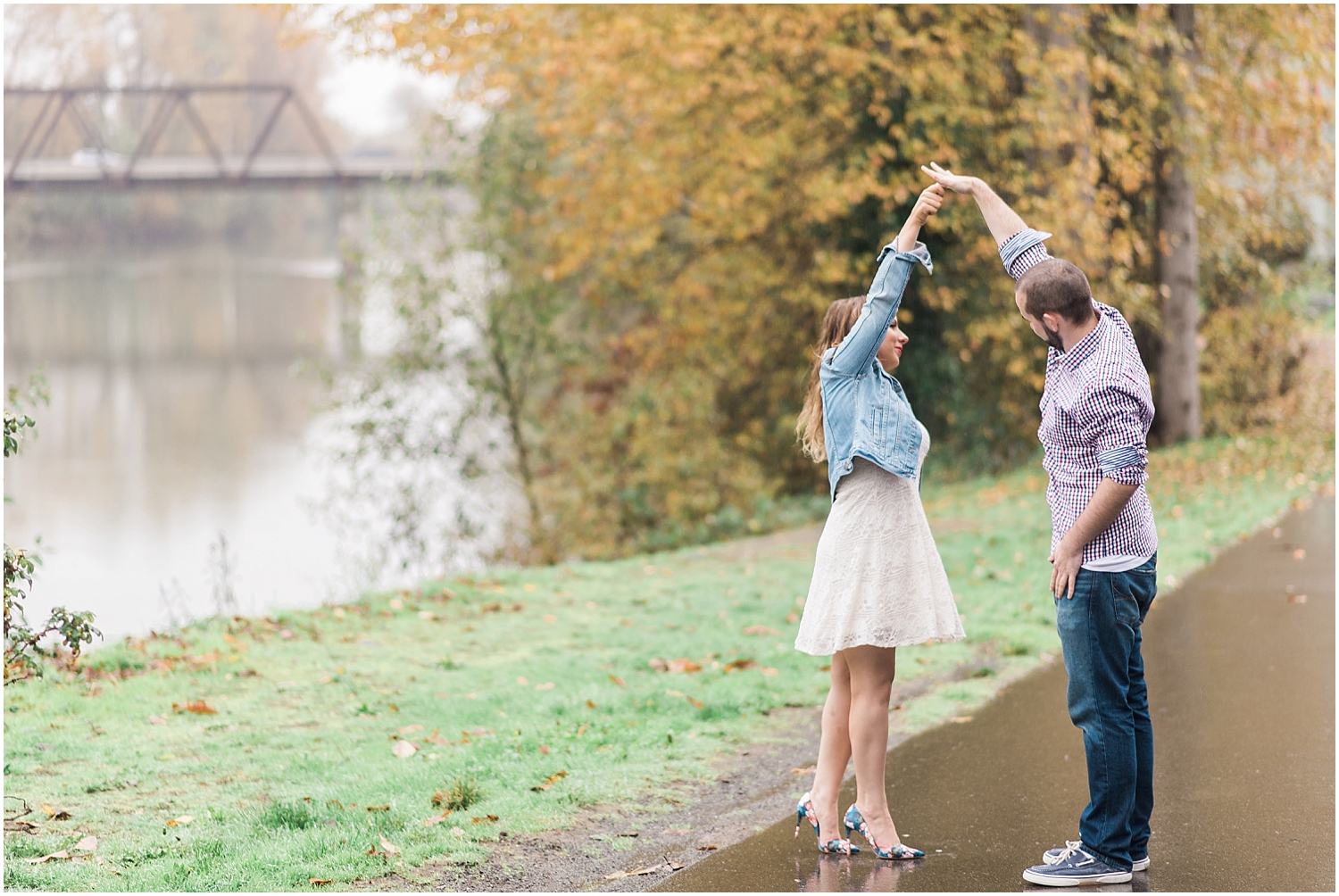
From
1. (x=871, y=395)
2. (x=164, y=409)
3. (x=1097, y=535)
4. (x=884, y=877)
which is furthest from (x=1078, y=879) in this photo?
(x=164, y=409)

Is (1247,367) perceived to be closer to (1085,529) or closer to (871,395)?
(871,395)

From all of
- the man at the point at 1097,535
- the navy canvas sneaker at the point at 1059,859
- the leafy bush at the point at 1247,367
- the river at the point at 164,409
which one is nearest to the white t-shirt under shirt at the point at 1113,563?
the man at the point at 1097,535

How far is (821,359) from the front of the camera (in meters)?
A: 4.18

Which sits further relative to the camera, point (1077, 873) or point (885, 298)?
point (885, 298)

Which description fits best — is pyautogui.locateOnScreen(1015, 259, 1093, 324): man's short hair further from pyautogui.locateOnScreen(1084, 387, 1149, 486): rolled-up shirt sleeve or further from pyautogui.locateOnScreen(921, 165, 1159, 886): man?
pyautogui.locateOnScreen(1084, 387, 1149, 486): rolled-up shirt sleeve

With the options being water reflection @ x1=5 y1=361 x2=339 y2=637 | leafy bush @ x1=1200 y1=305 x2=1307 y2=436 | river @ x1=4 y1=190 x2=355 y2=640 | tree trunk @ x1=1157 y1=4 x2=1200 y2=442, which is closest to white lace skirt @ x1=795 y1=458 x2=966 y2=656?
river @ x1=4 y1=190 x2=355 y2=640

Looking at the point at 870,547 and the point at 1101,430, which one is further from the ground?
the point at 1101,430

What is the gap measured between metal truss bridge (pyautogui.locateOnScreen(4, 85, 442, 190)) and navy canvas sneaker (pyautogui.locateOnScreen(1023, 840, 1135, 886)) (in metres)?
12.5

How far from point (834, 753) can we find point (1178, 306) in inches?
511

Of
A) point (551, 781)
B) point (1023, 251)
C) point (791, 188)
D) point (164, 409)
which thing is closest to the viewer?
point (1023, 251)

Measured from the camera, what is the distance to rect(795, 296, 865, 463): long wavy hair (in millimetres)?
4125

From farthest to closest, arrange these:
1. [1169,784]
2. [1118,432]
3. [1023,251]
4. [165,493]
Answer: [165,493]
[1169,784]
[1023,251]
[1118,432]

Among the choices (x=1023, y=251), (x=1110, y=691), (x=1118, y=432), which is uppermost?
(x=1023, y=251)

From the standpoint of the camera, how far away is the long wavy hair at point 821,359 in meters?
4.12
